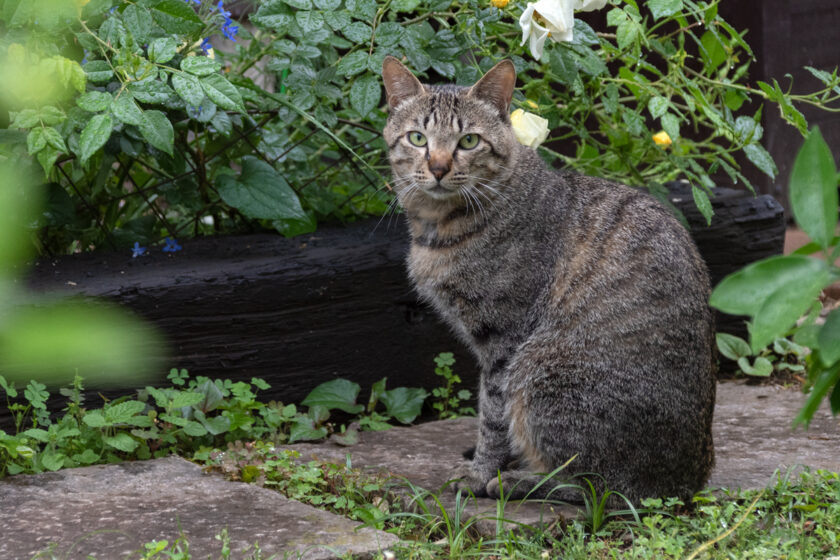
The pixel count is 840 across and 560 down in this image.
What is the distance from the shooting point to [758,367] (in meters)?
4.20

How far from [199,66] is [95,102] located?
0.32 metres

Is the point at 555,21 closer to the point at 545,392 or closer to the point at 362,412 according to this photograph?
the point at 545,392

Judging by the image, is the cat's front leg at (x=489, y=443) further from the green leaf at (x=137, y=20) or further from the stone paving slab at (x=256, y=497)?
the green leaf at (x=137, y=20)

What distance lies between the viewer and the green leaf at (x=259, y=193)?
137 inches

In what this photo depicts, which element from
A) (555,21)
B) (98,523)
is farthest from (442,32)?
(98,523)

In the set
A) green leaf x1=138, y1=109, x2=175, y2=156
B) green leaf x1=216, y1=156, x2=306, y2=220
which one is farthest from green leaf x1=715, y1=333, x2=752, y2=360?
green leaf x1=138, y1=109, x2=175, y2=156

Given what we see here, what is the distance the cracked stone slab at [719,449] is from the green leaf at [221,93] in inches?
48.2

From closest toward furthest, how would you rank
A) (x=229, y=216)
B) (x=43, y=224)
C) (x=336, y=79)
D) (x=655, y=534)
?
(x=655, y=534)
(x=43, y=224)
(x=336, y=79)
(x=229, y=216)

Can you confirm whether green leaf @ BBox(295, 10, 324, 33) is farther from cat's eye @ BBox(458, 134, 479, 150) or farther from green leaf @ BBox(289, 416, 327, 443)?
green leaf @ BBox(289, 416, 327, 443)

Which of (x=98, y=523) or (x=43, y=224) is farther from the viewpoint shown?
(x=43, y=224)

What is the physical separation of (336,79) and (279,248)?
698 mm

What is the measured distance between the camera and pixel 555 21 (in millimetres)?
2781

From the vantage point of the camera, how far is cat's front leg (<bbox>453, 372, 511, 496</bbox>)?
9.36 feet

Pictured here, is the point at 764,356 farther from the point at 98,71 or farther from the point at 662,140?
the point at 98,71
